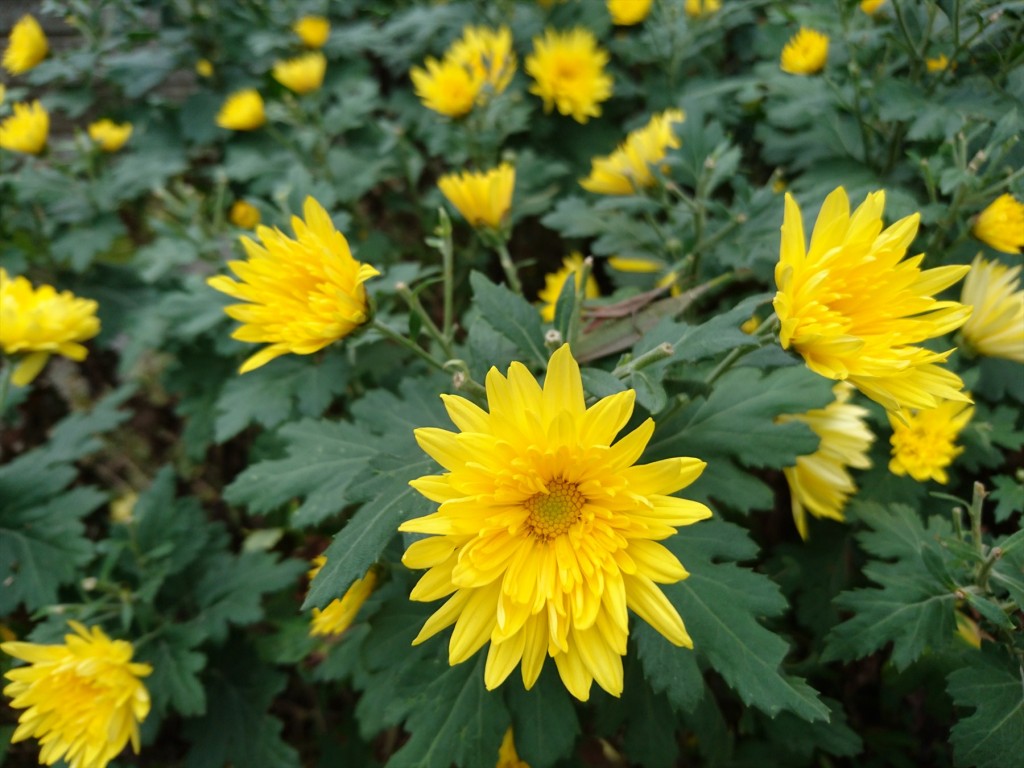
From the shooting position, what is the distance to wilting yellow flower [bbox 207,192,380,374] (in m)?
1.05

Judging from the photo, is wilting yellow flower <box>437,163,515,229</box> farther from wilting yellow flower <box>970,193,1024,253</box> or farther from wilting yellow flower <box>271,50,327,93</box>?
wilting yellow flower <box>271,50,327,93</box>

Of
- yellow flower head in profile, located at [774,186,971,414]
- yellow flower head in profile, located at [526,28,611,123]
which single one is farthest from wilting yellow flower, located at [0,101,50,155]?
yellow flower head in profile, located at [774,186,971,414]

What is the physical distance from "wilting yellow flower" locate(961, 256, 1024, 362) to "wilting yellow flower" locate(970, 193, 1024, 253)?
56 mm

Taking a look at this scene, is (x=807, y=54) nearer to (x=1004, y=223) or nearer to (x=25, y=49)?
(x=1004, y=223)

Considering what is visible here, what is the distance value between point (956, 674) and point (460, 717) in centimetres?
81

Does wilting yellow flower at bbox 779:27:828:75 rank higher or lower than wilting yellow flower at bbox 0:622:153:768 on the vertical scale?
higher

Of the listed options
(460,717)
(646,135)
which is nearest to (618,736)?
(460,717)

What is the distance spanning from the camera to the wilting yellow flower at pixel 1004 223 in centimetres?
133

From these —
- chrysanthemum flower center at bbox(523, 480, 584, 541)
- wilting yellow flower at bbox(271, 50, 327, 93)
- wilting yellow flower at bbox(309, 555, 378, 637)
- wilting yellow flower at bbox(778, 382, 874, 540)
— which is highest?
wilting yellow flower at bbox(271, 50, 327, 93)

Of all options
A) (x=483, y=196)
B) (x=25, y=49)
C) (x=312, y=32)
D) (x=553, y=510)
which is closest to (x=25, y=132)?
(x=25, y=49)

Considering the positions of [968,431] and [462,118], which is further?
[462,118]

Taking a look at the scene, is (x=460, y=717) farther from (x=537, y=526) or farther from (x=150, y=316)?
(x=150, y=316)

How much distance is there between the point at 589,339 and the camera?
49.1 inches

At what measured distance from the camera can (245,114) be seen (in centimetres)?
242
